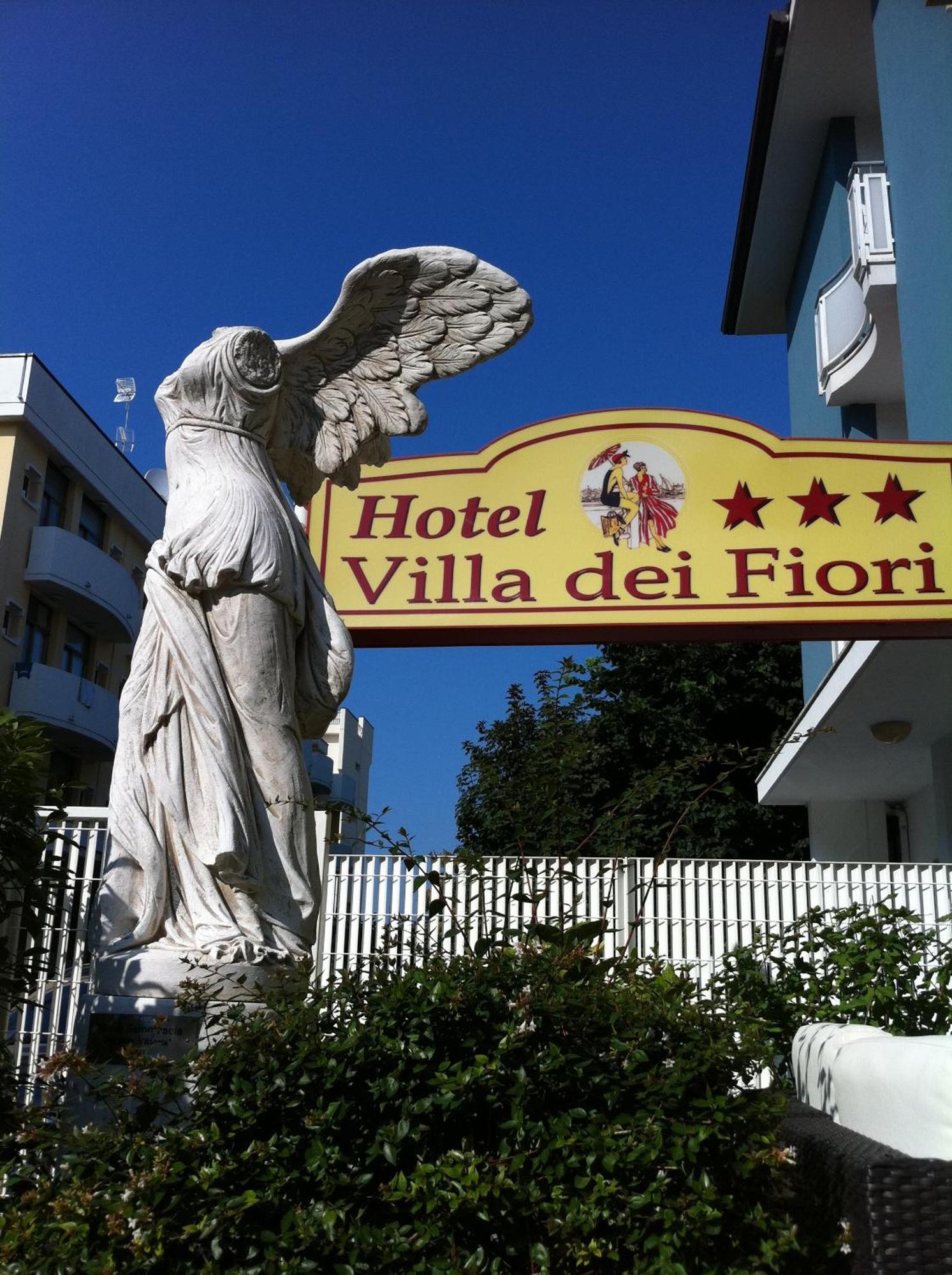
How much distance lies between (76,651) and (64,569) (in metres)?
2.85

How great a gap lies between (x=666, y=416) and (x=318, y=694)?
611cm

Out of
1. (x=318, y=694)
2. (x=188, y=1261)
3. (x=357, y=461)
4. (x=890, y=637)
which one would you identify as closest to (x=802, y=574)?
(x=890, y=637)

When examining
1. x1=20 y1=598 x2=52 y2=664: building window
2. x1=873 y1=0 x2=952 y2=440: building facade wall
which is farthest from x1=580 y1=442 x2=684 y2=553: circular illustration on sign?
x1=20 y1=598 x2=52 y2=664: building window

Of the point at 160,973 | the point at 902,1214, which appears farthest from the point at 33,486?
the point at 902,1214

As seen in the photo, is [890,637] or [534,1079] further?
[890,637]

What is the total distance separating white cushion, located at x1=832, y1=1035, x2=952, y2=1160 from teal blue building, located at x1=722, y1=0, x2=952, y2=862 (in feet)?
20.9

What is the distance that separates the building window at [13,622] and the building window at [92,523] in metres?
2.46

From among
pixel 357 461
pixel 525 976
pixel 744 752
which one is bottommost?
pixel 525 976

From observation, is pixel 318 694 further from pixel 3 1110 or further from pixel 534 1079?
pixel 534 1079

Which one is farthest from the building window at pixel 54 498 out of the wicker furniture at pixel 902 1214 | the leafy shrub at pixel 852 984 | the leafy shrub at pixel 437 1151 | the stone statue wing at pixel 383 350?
the wicker furniture at pixel 902 1214

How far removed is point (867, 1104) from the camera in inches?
87.0

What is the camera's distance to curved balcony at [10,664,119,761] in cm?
2170

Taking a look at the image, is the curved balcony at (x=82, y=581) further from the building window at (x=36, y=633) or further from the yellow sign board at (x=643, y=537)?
the yellow sign board at (x=643, y=537)

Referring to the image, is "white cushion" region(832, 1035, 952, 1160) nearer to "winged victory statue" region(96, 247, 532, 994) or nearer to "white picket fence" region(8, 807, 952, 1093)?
"winged victory statue" region(96, 247, 532, 994)
